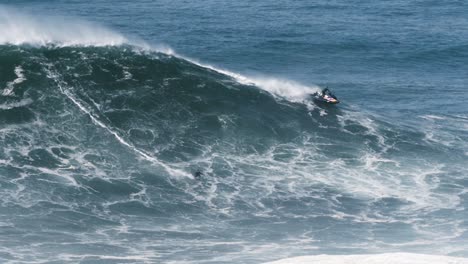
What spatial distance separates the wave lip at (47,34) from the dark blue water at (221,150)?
→ 0.32 meters

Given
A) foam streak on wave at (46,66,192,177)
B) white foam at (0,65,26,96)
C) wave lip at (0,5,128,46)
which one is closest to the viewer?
foam streak on wave at (46,66,192,177)

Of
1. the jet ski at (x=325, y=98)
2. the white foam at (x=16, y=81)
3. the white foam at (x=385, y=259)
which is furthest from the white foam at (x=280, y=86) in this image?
the white foam at (x=385, y=259)

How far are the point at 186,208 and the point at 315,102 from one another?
29158 millimetres

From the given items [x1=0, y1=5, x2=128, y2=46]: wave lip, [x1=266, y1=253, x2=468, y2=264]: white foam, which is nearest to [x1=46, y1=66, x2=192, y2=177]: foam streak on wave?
[x1=0, y1=5, x2=128, y2=46]: wave lip

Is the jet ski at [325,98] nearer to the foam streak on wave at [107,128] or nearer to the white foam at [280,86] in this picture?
the white foam at [280,86]

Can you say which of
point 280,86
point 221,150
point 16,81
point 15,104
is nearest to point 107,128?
point 15,104

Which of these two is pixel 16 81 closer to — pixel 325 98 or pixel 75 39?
pixel 75 39

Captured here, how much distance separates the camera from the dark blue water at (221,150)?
59406mm

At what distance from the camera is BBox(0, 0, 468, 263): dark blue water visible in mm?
59406

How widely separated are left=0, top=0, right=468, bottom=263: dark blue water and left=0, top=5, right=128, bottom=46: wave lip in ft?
1.05

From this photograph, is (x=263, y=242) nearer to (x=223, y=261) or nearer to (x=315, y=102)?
(x=223, y=261)

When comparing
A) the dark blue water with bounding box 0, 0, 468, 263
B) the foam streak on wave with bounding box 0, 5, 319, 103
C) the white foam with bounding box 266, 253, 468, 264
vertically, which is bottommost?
the white foam with bounding box 266, 253, 468, 264

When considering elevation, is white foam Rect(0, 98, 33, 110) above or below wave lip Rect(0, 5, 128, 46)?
below

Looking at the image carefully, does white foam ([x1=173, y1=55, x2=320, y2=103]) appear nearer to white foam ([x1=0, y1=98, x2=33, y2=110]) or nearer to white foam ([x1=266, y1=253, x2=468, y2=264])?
white foam ([x1=0, y1=98, x2=33, y2=110])
